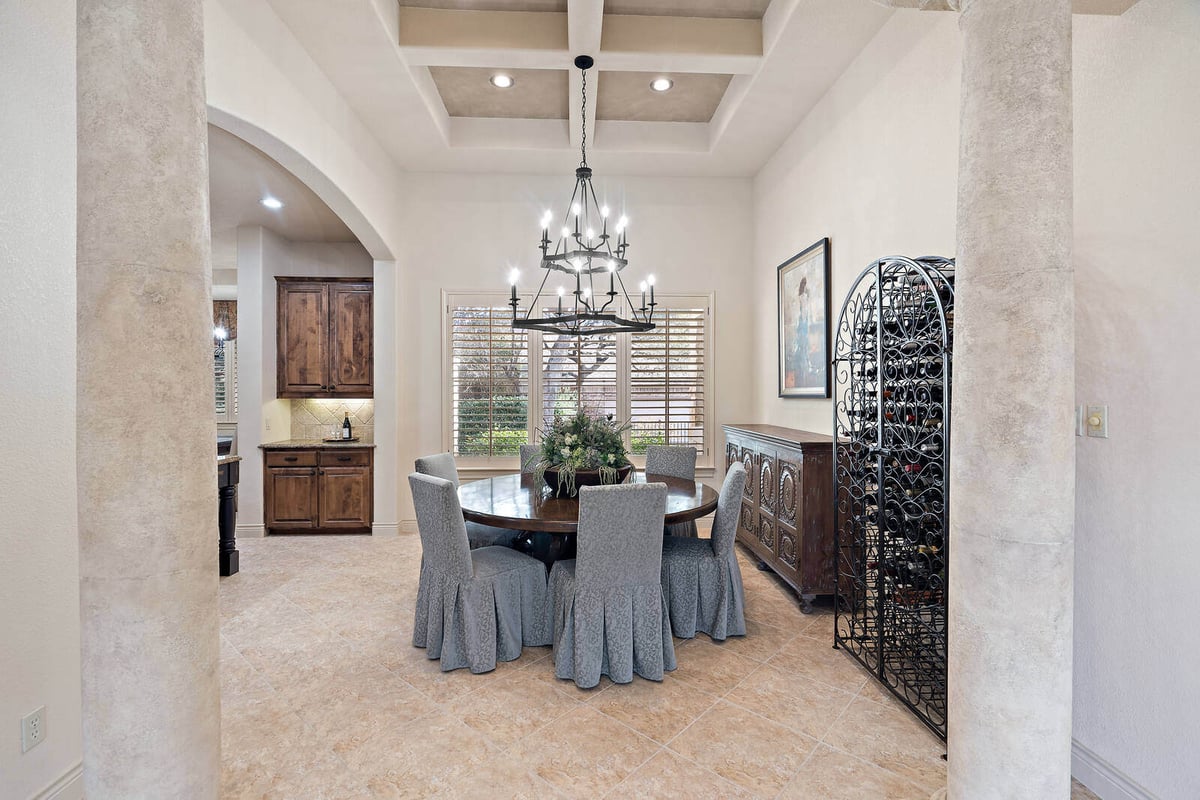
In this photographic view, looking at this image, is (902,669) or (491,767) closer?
(491,767)

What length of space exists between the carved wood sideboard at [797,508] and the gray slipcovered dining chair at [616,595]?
106 cm

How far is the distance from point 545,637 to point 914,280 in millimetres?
2479

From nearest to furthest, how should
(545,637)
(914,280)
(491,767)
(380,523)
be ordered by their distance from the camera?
(491,767)
(914,280)
(545,637)
(380,523)

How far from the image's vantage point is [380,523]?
5379 mm

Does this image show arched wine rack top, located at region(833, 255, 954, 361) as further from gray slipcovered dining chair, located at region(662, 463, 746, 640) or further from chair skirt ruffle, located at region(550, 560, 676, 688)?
chair skirt ruffle, located at region(550, 560, 676, 688)

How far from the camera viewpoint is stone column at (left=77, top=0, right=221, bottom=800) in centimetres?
138

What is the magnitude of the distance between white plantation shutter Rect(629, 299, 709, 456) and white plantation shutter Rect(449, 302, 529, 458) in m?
1.07

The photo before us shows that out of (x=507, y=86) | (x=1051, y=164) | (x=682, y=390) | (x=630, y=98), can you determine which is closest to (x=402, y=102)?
(x=507, y=86)

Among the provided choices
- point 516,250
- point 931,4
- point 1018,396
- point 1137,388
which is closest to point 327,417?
point 516,250

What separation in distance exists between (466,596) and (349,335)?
382cm

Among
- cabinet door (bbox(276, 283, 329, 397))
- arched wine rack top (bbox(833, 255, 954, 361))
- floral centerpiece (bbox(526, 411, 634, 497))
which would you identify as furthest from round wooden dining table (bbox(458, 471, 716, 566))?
cabinet door (bbox(276, 283, 329, 397))

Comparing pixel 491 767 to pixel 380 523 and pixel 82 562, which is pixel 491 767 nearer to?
pixel 82 562

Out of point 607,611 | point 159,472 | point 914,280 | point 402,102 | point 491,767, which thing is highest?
point 402,102

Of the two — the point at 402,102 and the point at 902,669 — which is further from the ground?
the point at 402,102
